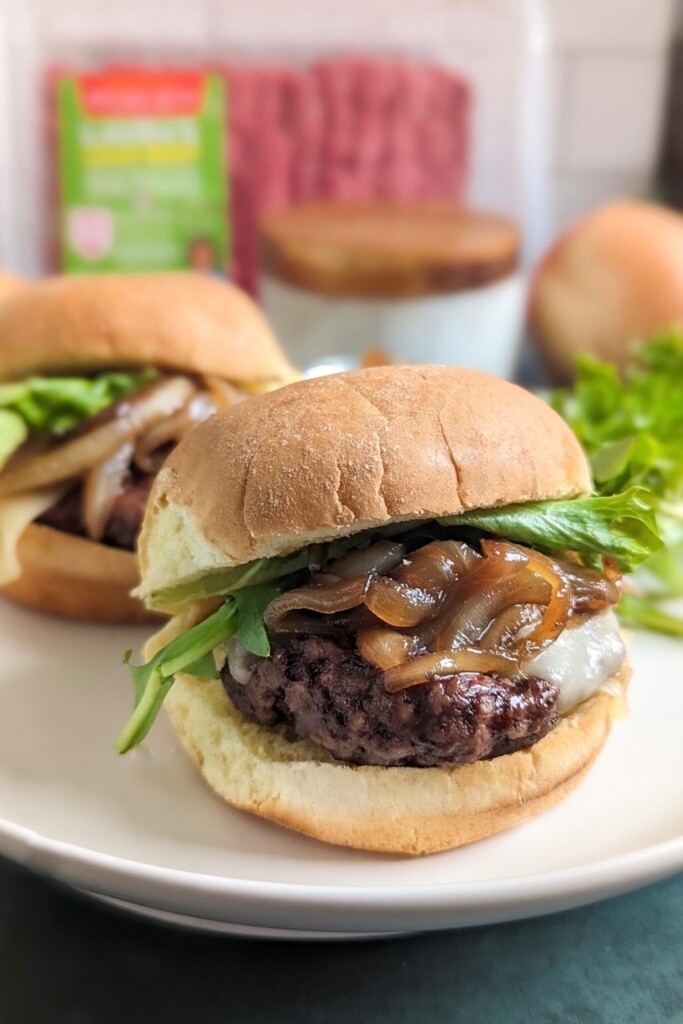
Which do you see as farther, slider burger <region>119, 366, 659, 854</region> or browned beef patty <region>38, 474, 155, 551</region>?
browned beef patty <region>38, 474, 155, 551</region>

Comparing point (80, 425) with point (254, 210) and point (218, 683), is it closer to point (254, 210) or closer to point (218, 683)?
point (218, 683)

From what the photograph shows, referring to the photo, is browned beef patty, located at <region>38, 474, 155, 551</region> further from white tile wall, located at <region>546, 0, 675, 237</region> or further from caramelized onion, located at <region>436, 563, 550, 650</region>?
white tile wall, located at <region>546, 0, 675, 237</region>

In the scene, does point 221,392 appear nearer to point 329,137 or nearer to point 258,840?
point 258,840

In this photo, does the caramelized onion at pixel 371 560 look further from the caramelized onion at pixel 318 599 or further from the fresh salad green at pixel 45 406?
the fresh salad green at pixel 45 406

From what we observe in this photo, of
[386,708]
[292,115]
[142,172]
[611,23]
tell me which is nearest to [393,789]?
[386,708]

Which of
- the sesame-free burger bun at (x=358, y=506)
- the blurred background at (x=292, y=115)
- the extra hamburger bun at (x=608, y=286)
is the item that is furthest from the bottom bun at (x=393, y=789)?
the blurred background at (x=292, y=115)

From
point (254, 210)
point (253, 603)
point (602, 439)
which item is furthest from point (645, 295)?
point (253, 603)

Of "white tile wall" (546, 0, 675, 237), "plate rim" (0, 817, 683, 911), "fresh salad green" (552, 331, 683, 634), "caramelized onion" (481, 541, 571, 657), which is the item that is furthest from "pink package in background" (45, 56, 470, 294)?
"plate rim" (0, 817, 683, 911)
